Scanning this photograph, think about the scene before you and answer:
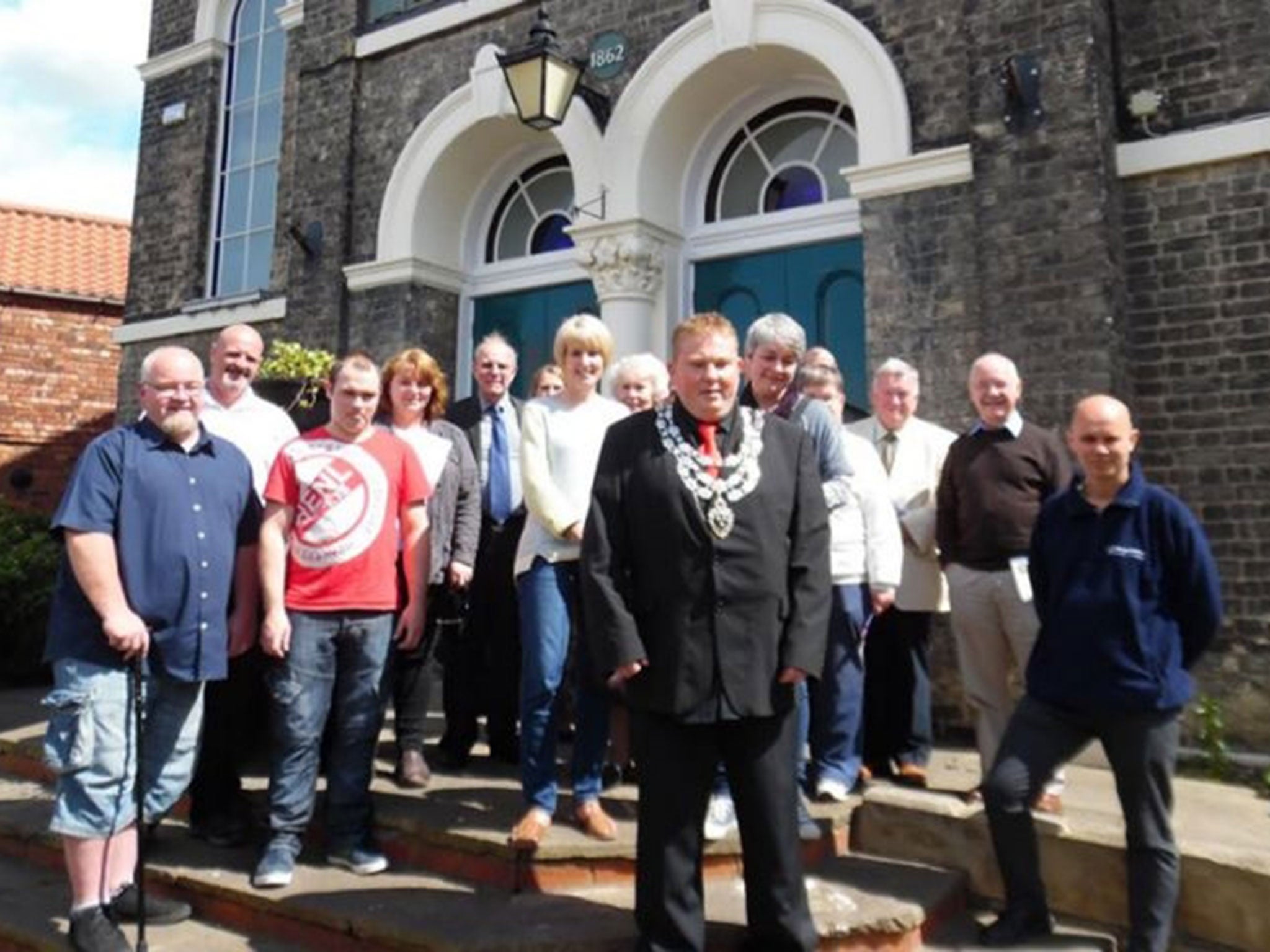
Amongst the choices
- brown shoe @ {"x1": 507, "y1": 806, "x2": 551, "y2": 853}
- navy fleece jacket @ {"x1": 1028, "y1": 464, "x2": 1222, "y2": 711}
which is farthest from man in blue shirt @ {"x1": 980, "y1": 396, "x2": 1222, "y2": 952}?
brown shoe @ {"x1": 507, "y1": 806, "x2": 551, "y2": 853}

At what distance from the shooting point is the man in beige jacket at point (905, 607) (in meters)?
4.52

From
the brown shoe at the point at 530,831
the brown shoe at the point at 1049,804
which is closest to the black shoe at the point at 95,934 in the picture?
the brown shoe at the point at 530,831

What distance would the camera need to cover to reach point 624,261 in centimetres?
727

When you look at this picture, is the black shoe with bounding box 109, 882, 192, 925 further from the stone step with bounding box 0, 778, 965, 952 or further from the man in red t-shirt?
the man in red t-shirt

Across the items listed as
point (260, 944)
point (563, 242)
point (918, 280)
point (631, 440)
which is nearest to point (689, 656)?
point (631, 440)

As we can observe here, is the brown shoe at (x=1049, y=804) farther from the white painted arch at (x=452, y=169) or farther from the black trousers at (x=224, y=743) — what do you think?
the white painted arch at (x=452, y=169)

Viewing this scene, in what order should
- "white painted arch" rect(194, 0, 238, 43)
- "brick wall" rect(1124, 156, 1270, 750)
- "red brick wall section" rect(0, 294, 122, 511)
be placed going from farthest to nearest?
"red brick wall section" rect(0, 294, 122, 511) < "white painted arch" rect(194, 0, 238, 43) < "brick wall" rect(1124, 156, 1270, 750)

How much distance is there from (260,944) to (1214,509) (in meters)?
4.83

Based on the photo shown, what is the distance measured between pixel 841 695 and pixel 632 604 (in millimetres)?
1424

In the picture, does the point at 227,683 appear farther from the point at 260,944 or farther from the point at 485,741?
the point at 485,741

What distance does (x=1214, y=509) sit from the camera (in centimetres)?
547

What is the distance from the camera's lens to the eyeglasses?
341 cm

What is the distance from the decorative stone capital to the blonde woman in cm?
312

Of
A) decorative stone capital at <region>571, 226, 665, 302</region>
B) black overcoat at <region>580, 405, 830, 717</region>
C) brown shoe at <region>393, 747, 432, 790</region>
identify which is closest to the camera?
black overcoat at <region>580, 405, 830, 717</region>
